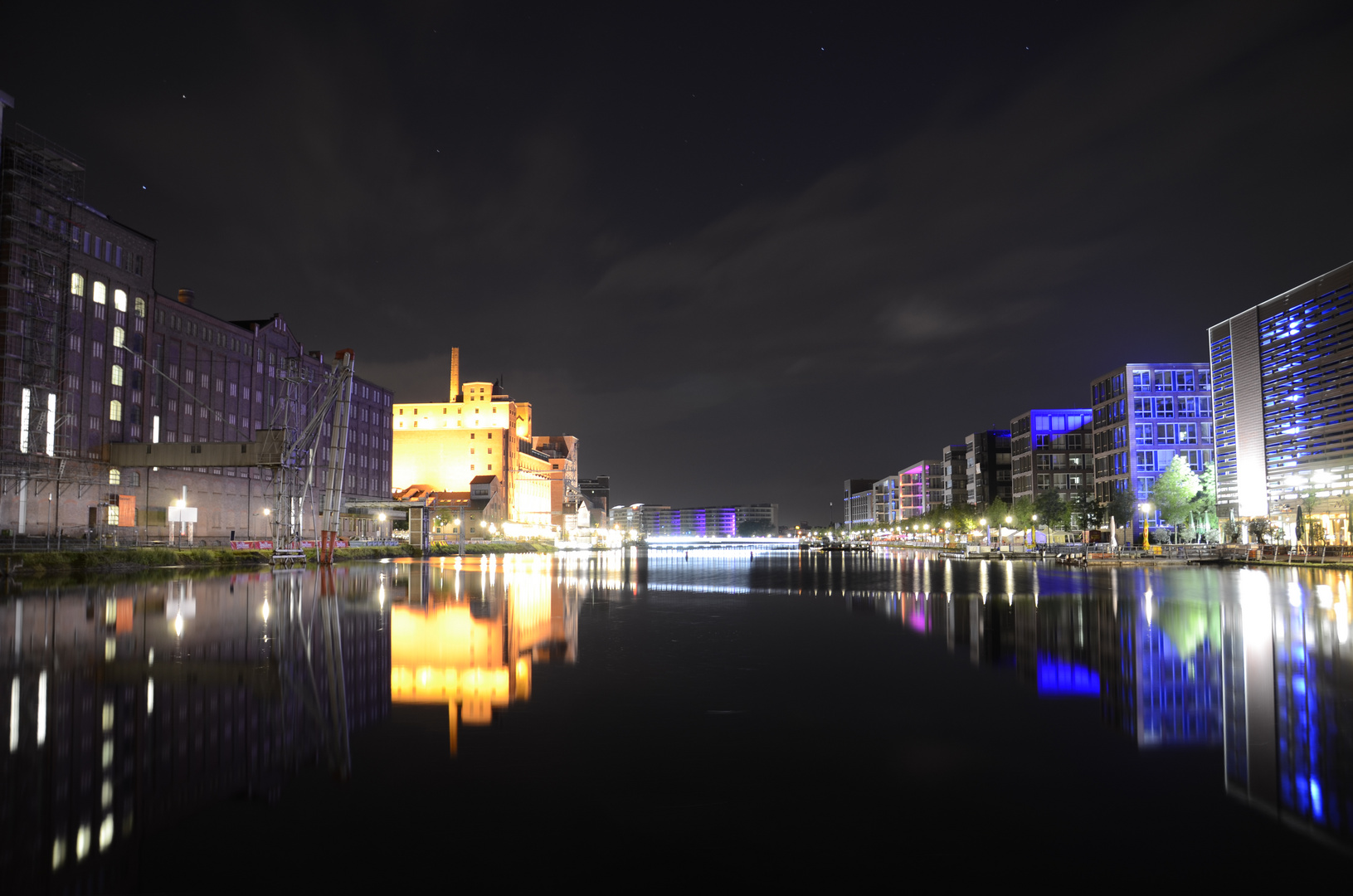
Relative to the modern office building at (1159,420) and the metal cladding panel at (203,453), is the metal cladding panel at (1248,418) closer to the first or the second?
the modern office building at (1159,420)

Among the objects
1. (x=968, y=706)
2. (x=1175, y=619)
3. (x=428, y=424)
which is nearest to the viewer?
(x=968, y=706)

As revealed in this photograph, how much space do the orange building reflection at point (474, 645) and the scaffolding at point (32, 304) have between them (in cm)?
4920

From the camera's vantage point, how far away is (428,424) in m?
199

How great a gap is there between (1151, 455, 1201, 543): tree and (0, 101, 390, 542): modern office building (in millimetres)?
Result: 95510

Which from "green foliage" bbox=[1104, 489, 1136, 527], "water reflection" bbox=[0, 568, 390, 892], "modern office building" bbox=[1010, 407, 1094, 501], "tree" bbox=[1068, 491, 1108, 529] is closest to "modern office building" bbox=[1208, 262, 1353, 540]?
"green foliage" bbox=[1104, 489, 1136, 527]

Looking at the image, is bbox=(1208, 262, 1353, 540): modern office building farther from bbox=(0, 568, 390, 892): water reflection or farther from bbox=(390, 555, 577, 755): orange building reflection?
bbox=(0, 568, 390, 892): water reflection

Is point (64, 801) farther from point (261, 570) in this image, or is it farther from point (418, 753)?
point (261, 570)

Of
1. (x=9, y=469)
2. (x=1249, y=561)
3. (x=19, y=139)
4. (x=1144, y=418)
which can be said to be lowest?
(x=1249, y=561)

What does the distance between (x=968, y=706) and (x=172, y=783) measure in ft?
32.6

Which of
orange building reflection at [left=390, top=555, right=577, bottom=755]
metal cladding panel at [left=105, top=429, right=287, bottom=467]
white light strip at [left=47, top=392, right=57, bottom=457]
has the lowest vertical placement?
orange building reflection at [left=390, top=555, right=577, bottom=755]

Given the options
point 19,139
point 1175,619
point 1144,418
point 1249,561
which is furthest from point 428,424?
point 1175,619

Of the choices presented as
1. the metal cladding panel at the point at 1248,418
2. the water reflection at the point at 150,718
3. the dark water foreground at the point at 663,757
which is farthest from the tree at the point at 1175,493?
the water reflection at the point at 150,718

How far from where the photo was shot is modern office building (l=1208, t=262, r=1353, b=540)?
89625 millimetres

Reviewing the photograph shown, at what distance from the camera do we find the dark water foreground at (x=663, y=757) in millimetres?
6062
